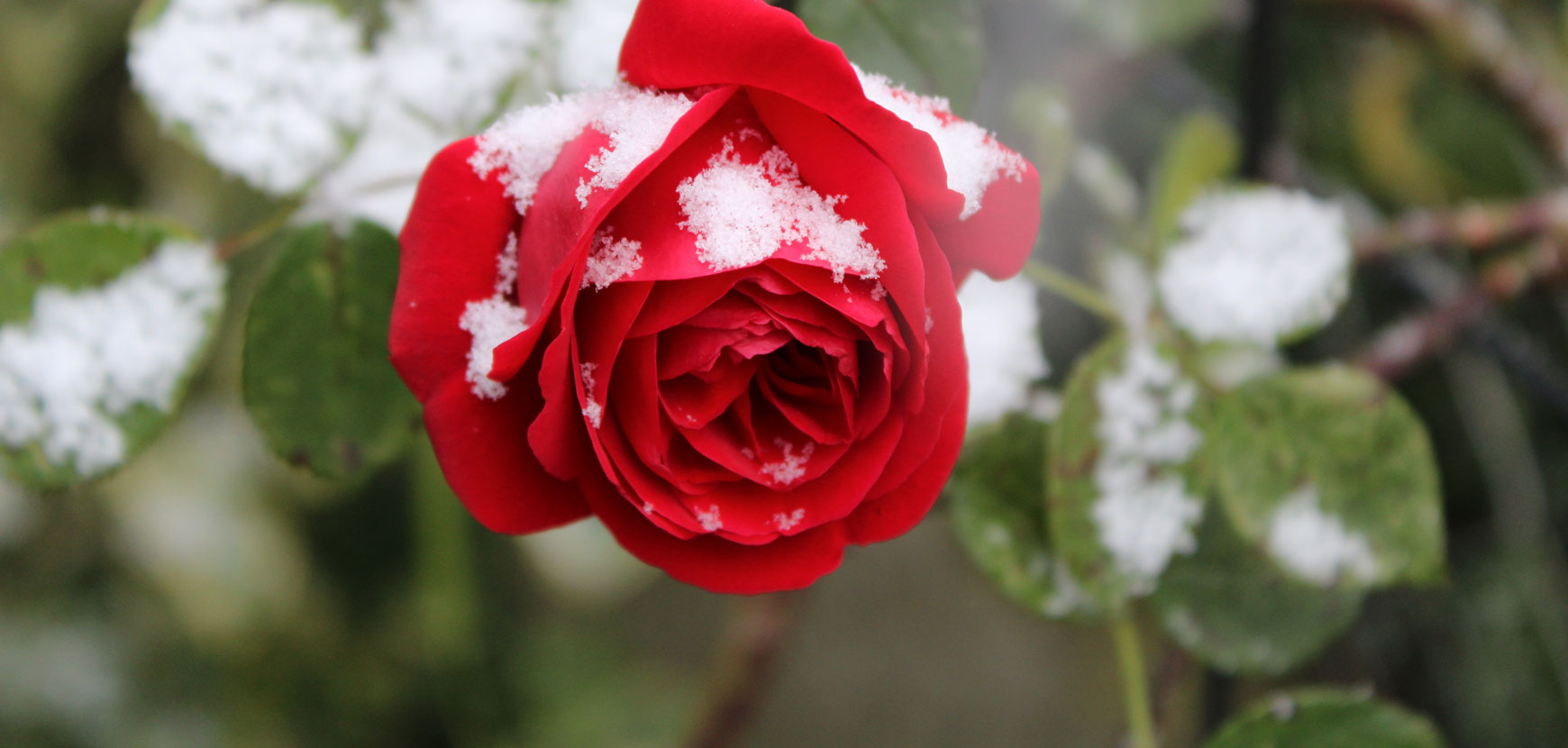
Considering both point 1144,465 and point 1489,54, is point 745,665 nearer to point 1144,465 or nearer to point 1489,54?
point 1144,465

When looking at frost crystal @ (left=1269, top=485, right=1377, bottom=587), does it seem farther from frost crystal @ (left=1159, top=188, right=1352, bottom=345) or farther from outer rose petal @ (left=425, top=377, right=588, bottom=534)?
outer rose petal @ (left=425, top=377, right=588, bottom=534)

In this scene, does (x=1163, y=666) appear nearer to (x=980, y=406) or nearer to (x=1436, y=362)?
(x=980, y=406)

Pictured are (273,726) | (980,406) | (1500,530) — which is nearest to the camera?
(980,406)

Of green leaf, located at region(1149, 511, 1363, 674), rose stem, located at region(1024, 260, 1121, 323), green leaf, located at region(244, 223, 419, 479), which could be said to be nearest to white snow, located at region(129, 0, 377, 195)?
green leaf, located at region(244, 223, 419, 479)

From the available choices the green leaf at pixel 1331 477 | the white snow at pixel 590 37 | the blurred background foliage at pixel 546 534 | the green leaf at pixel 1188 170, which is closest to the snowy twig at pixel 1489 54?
the blurred background foliage at pixel 546 534

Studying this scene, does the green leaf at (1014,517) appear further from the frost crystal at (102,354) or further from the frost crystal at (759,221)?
the frost crystal at (102,354)

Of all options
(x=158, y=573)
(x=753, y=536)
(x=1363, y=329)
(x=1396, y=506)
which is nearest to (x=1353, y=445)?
(x=1396, y=506)

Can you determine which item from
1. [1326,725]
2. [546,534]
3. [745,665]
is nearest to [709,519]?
[1326,725]
